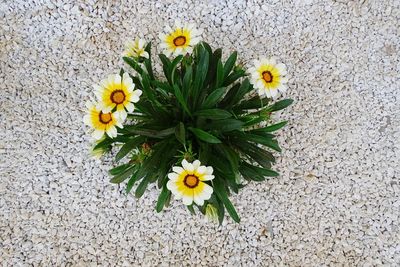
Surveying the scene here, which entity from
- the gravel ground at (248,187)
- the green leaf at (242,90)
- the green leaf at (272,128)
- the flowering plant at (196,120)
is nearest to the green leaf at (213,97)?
the flowering plant at (196,120)

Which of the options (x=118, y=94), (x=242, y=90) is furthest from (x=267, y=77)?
(x=118, y=94)

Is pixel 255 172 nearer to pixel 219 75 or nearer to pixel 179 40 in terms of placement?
pixel 219 75

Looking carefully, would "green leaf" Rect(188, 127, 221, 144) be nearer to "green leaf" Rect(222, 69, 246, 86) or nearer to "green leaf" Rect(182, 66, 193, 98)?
"green leaf" Rect(182, 66, 193, 98)

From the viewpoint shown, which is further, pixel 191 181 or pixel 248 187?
pixel 248 187

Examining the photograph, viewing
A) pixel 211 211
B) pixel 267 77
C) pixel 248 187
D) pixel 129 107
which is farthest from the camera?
pixel 248 187

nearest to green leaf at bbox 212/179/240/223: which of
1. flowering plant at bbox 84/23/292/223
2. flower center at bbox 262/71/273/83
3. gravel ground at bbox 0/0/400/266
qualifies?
flowering plant at bbox 84/23/292/223

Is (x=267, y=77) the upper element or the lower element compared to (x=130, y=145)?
upper
